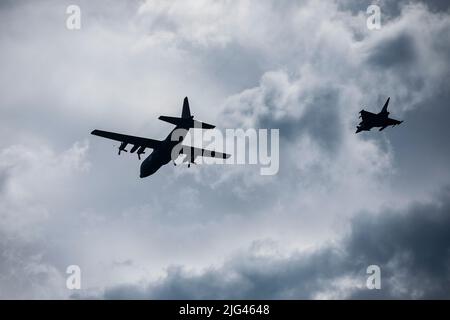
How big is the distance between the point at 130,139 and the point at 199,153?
8.34 m

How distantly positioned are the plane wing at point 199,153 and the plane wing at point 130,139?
3455 mm

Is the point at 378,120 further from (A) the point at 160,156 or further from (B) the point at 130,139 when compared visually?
Result: (B) the point at 130,139

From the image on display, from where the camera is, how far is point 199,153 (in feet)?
182

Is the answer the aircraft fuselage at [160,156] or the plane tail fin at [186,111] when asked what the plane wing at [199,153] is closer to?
the aircraft fuselage at [160,156]

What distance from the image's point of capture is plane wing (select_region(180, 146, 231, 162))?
5405 centimetres

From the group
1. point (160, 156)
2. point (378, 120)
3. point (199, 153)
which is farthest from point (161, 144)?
point (378, 120)

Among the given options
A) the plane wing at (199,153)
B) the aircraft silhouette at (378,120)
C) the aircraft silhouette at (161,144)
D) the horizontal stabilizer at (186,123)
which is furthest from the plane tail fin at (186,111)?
the aircraft silhouette at (378,120)

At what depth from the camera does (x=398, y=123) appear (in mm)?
51875


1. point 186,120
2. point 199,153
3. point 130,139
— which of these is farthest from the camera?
point 199,153

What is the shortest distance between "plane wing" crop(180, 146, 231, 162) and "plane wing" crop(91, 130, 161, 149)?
3.45m

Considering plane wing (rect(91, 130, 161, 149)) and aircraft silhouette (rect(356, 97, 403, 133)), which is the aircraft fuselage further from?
aircraft silhouette (rect(356, 97, 403, 133))
